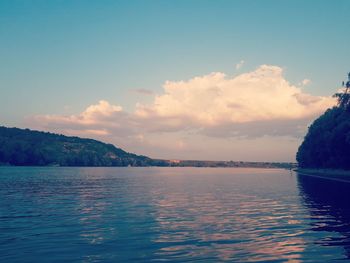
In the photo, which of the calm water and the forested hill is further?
the forested hill

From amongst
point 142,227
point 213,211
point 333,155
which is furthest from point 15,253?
point 333,155

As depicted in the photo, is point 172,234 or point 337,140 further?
point 337,140

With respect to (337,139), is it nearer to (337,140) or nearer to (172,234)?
(337,140)

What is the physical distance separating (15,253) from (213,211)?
2437cm

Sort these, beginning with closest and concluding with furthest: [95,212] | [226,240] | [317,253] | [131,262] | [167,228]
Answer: [131,262], [317,253], [226,240], [167,228], [95,212]

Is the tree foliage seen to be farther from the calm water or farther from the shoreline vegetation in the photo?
the calm water

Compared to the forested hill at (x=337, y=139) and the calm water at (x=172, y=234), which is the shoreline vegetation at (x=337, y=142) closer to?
the forested hill at (x=337, y=139)

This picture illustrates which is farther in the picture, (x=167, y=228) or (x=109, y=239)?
(x=167, y=228)

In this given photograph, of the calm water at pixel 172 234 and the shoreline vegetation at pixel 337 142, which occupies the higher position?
the shoreline vegetation at pixel 337 142

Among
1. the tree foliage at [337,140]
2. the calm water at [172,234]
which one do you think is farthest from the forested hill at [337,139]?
the calm water at [172,234]

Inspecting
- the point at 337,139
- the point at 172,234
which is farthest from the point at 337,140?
the point at 172,234

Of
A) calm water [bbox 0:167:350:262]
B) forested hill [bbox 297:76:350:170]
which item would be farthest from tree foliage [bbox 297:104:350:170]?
calm water [bbox 0:167:350:262]

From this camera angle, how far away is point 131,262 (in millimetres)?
19172

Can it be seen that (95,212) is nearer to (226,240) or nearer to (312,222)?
(226,240)
